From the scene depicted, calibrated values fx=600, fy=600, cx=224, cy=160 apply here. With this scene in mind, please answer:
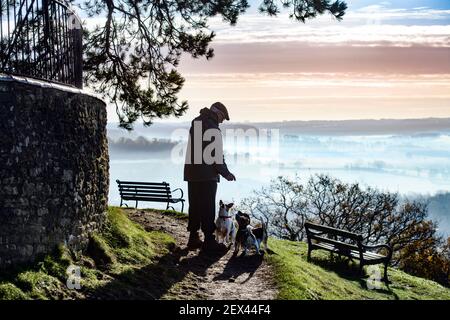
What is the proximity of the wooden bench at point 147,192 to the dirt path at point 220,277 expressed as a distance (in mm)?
4467

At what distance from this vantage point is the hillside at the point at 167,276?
7.46 meters

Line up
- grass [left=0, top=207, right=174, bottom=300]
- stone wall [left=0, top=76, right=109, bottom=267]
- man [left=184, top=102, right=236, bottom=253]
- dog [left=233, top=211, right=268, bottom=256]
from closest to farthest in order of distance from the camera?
grass [left=0, top=207, right=174, bottom=300], stone wall [left=0, top=76, right=109, bottom=267], man [left=184, top=102, right=236, bottom=253], dog [left=233, top=211, right=268, bottom=256]

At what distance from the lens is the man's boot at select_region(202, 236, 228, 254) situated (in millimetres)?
10971

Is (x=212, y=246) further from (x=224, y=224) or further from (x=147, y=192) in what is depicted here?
(x=147, y=192)

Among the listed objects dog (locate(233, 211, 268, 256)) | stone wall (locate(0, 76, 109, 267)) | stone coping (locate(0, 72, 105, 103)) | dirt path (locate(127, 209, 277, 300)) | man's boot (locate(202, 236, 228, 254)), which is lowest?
dirt path (locate(127, 209, 277, 300))

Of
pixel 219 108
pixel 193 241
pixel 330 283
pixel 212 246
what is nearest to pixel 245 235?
pixel 212 246

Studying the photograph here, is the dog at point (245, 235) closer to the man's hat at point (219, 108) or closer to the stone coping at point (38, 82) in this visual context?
the man's hat at point (219, 108)

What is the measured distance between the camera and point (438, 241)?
35.7m

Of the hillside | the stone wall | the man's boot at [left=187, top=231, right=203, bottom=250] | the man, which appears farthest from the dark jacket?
the stone wall

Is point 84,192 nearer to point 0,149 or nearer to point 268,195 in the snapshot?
point 0,149

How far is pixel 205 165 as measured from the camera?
1053 cm

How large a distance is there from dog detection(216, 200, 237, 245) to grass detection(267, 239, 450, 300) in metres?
0.89

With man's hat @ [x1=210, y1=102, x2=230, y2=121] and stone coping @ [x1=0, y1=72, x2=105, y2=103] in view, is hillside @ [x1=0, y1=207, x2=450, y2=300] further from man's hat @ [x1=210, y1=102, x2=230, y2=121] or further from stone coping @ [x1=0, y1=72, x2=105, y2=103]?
man's hat @ [x1=210, y1=102, x2=230, y2=121]

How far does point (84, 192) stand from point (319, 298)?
12.9 feet
